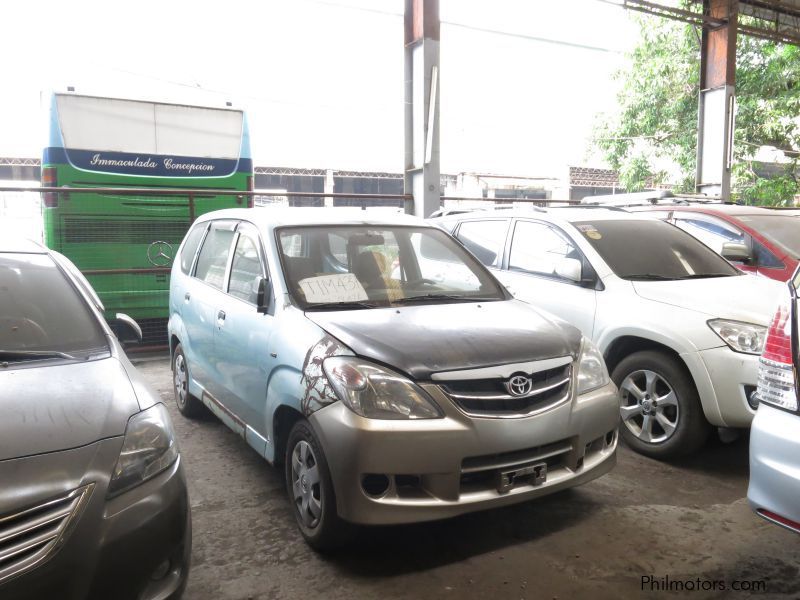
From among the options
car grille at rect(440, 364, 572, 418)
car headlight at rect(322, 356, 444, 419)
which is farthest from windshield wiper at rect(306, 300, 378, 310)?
car grille at rect(440, 364, 572, 418)

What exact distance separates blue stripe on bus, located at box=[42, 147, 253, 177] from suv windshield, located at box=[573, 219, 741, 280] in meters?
5.29

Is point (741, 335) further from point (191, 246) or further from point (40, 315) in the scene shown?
point (191, 246)

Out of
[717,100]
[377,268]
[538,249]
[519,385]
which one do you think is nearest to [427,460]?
[519,385]

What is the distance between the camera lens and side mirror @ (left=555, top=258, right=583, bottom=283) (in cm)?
451

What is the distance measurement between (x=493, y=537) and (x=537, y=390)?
778mm

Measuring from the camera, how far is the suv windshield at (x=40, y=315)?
2705 millimetres

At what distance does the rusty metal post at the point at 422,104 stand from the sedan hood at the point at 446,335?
18.9 feet

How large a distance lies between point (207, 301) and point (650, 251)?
3.23 m

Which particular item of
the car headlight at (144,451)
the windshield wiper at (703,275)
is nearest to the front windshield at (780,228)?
the windshield wiper at (703,275)

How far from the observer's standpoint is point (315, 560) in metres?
2.93

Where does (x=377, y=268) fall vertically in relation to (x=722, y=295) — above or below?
above

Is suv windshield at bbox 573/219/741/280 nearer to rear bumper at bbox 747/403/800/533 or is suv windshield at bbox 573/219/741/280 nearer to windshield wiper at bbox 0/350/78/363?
rear bumper at bbox 747/403/800/533

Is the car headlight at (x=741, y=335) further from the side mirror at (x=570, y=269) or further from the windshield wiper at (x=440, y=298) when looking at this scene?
the windshield wiper at (x=440, y=298)

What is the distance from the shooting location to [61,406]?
223 cm
